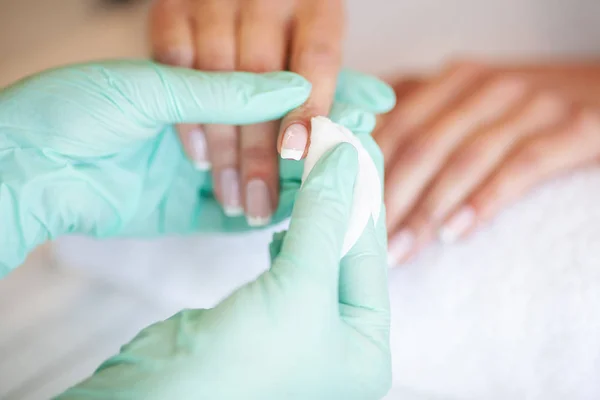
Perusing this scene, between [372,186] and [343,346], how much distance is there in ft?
0.65

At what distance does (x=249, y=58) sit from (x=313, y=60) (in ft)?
0.32

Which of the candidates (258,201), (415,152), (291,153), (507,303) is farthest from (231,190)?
(507,303)

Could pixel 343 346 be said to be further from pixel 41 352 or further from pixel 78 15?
pixel 78 15

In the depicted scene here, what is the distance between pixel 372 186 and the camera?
1.99 feet

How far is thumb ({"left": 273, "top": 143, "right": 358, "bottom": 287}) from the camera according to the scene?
0.50 meters

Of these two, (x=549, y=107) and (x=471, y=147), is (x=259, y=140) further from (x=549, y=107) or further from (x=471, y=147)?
(x=549, y=107)

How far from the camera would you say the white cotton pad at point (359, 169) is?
0.58 meters

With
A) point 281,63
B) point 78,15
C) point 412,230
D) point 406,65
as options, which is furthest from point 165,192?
point 78,15

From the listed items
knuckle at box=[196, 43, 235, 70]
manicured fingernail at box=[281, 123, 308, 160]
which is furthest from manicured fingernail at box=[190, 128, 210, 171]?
manicured fingernail at box=[281, 123, 308, 160]

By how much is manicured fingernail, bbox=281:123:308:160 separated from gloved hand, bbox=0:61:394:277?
54mm

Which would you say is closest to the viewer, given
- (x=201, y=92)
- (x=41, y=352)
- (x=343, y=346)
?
(x=343, y=346)

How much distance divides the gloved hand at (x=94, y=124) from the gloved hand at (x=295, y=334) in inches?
5.9

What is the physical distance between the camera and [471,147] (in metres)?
0.83

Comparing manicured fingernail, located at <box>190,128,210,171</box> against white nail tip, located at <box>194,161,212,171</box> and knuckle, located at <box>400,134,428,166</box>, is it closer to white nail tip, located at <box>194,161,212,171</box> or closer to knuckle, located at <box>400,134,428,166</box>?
white nail tip, located at <box>194,161,212,171</box>
